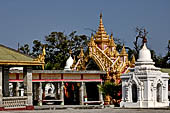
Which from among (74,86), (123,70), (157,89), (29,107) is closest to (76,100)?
(74,86)

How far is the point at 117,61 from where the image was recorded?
4181 centimetres

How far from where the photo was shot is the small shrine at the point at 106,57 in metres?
41.1

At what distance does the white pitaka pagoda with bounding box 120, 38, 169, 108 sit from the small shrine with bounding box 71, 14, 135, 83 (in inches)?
428

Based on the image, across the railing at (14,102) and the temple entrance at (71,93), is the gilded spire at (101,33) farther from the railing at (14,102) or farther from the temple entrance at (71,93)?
the railing at (14,102)

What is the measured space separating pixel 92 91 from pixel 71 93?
74.9 inches

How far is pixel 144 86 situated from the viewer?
92.7ft

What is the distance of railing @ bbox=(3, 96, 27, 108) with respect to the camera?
75.6 feet

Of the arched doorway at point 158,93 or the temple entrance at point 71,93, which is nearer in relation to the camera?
the arched doorway at point 158,93

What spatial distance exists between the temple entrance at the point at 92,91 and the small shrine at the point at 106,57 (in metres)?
1.63

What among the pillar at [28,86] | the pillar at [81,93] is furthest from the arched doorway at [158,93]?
the pillar at [81,93]

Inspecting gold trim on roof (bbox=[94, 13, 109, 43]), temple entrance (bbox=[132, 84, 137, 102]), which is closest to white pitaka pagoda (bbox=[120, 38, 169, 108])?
temple entrance (bbox=[132, 84, 137, 102])

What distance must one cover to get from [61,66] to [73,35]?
714 cm

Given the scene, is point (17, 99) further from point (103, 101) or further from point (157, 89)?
point (103, 101)

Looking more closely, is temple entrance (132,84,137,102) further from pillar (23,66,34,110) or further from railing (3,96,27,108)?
railing (3,96,27,108)
